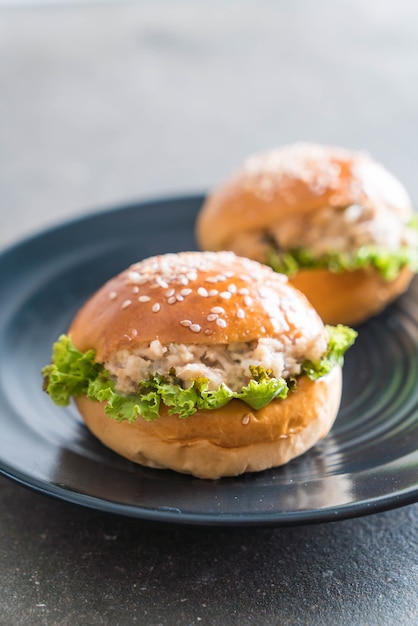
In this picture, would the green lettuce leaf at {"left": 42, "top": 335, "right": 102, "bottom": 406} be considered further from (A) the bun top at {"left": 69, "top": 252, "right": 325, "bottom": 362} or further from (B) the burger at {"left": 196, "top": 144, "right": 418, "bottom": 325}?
(B) the burger at {"left": 196, "top": 144, "right": 418, "bottom": 325}

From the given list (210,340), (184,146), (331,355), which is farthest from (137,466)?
(184,146)

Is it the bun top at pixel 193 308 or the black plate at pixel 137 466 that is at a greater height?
the bun top at pixel 193 308

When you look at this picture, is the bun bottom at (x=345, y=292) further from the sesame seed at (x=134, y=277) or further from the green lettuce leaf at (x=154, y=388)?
the sesame seed at (x=134, y=277)

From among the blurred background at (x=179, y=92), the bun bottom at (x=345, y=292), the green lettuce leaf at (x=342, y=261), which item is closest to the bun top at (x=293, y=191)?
the green lettuce leaf at (x=342, y=261)

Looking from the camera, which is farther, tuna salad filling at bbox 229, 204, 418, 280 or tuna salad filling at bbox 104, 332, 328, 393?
tuna salad filling at bbox 229, 204, 418, 280

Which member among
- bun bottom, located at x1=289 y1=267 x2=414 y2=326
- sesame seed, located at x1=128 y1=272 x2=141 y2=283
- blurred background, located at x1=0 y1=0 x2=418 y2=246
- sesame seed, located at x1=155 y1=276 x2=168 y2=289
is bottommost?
blurred background, located at x1=0 y1=0 x2=418 y2=246

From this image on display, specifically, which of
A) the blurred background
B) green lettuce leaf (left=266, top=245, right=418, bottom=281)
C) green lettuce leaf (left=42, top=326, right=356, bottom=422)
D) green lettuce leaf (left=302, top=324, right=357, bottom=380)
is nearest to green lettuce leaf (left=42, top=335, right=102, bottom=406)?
green lettuce leaf (left=42, top=326, right=356, bottom=422)

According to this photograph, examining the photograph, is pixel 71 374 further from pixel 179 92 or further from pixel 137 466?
pixel 179 92
